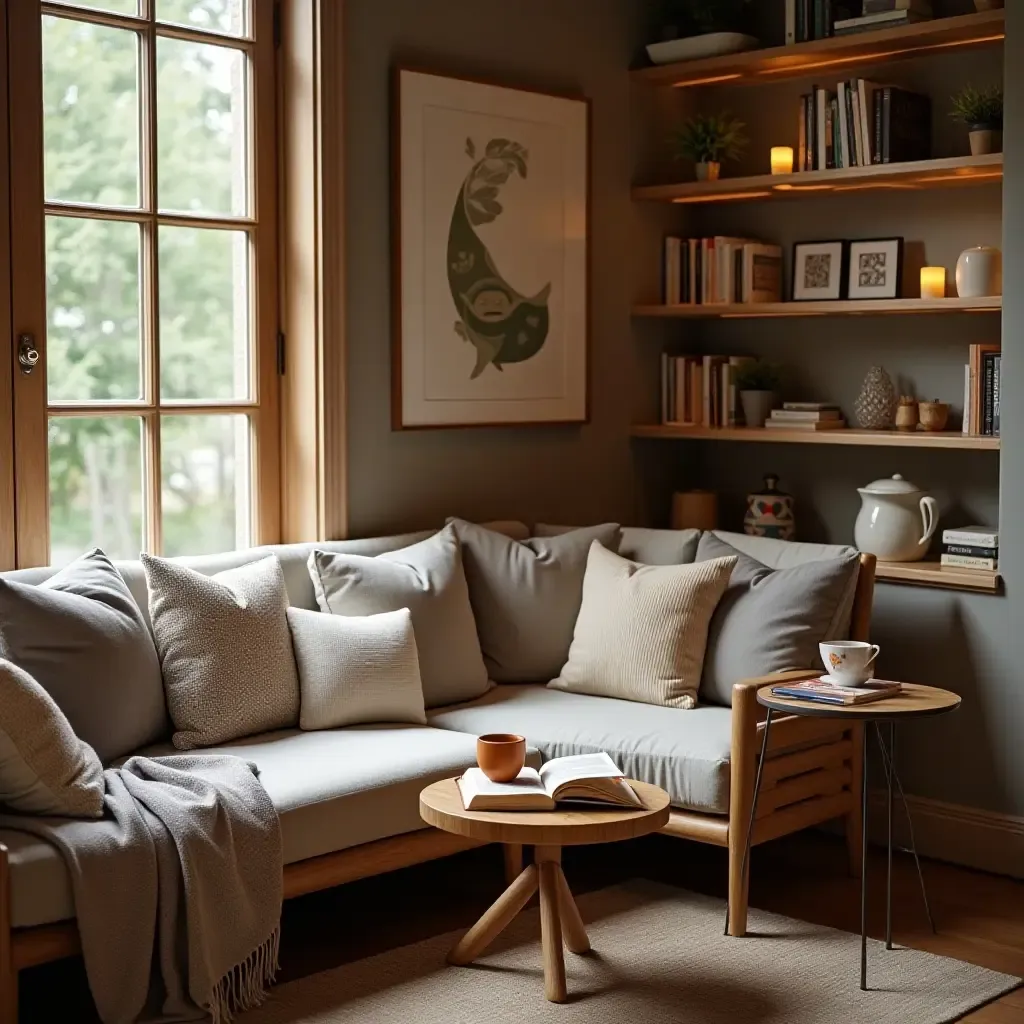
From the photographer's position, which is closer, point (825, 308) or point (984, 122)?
point (984, 122)

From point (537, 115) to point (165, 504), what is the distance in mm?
1665

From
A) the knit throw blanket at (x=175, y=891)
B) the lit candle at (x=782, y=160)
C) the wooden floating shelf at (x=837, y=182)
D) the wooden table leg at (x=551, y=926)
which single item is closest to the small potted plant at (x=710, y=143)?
the wooden floating shelf at (x=837, y=182)

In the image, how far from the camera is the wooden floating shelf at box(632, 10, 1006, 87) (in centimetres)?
416

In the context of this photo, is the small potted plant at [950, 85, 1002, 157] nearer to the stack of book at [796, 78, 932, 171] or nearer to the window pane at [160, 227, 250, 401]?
the stack of book at [796, 78, 932, 171]

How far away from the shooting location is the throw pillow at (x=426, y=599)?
12.8 ft

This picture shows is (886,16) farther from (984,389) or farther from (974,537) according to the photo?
(974,537)

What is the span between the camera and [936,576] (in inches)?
162

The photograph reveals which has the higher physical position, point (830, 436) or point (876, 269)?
point (876, 269)

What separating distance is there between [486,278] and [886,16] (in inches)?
53.2

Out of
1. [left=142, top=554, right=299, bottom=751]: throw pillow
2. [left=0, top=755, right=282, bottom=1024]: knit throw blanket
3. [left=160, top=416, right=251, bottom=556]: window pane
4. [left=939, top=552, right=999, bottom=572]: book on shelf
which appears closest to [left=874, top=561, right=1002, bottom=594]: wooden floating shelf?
[left=939, top=552, right=999, bottom=572]: book on shelf

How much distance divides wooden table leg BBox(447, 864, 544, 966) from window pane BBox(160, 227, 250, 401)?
1607mm

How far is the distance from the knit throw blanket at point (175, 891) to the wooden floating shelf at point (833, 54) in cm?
273

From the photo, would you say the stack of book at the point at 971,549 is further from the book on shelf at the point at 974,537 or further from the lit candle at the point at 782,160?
the lit candle at the point at 782,160

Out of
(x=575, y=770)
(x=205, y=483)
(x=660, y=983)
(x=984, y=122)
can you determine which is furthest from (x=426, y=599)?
(x=984, y=122)
